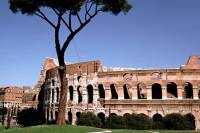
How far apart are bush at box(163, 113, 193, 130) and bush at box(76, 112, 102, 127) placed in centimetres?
660

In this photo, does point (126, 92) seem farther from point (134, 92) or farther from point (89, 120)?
point (89, 120)

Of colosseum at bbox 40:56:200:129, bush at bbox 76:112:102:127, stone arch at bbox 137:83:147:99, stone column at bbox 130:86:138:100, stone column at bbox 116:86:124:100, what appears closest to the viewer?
bush at bbox 76:112:102:127

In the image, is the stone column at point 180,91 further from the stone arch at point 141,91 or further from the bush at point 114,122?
the bush at point 114,122

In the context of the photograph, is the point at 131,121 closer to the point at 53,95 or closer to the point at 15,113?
the point at 53,95

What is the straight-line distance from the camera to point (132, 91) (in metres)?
32.6

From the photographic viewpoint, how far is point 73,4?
22.7m

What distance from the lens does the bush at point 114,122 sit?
1163 inches

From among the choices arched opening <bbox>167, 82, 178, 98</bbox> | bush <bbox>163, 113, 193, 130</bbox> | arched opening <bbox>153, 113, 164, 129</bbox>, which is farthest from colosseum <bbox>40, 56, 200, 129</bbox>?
bush <bbox>163, 113, 193, 130</bbox>

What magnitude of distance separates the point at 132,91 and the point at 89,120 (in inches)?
209

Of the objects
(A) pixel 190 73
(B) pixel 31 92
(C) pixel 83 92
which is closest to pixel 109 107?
(C) pixel 83 92

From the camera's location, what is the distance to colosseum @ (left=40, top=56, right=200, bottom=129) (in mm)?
31141

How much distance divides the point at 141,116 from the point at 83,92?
8.03 metres

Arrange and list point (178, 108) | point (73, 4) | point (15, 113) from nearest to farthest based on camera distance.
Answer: point (73, 4) → point (178, 108) → point (15, 113)

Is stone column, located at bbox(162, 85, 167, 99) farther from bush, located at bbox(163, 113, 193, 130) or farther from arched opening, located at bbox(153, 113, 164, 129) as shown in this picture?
bush, located at bbox(163, 113, 193, 130)
